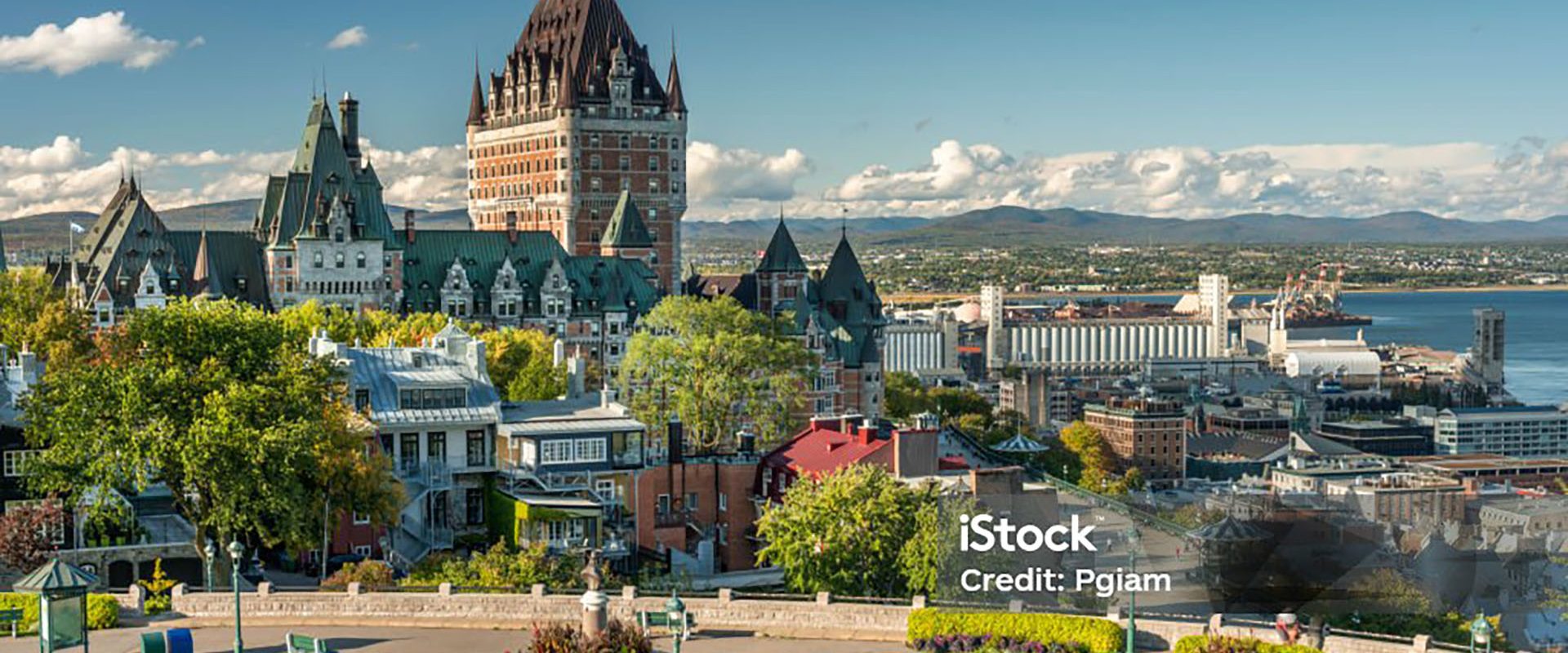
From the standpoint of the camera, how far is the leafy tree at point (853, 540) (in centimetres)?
5325

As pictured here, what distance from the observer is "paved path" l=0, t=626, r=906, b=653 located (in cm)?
4272

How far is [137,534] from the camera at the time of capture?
57469mm

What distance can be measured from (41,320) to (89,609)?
50006 millimetres

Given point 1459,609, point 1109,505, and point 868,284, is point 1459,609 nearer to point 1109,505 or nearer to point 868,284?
point 1109,505

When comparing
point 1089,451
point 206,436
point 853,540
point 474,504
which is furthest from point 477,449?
point 1089,451

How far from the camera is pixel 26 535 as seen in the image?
53.9 metres

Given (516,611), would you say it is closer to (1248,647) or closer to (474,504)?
(1248,647)

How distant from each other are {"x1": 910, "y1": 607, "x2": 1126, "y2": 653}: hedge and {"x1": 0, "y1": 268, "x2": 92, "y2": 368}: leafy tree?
155ft

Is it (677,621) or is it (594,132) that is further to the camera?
(594,132)

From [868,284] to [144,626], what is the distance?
92.6 meters

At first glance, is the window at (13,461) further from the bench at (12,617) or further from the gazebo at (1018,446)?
the gazebo at (1018,446)

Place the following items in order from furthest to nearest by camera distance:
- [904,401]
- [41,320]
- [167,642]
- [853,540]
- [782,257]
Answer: [904,401]
[782,257]
[41,320]
[853,540]
[167,642]

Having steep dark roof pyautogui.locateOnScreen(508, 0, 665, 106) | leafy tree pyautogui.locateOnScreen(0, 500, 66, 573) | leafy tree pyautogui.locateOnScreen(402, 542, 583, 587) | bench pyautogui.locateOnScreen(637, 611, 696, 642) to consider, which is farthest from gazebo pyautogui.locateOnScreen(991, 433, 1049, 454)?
bench pyautogui.locateOnScreen(637, 611, 696, 642)

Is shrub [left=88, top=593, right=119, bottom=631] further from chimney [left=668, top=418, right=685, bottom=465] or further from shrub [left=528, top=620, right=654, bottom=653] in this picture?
chimney [left=668, top=418, right=685, bottom=465]
